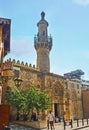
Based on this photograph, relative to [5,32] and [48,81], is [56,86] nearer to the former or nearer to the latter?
[48,81]

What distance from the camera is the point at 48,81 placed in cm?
3469

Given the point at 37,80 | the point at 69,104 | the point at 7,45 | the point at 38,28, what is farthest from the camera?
the point at 38,28

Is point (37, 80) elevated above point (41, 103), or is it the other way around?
point (37, 80)

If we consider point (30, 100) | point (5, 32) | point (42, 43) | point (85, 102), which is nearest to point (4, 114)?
point (5, 32)

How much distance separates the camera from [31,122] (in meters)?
23.0

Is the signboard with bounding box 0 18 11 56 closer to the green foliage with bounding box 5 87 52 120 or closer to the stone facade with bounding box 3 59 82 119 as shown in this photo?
the green foliage with bounding box 5 87 52 120

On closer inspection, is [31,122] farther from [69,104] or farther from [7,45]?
[69,104]

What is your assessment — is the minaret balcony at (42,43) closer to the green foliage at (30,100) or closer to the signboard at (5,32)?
the green foliage at (30,100)

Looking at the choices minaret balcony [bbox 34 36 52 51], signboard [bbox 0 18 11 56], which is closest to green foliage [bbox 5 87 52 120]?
signboard [bbox 0 18 11 56]

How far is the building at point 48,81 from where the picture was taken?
31.3 m

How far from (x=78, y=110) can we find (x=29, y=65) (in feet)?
42.8

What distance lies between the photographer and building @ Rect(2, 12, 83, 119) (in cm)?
3127

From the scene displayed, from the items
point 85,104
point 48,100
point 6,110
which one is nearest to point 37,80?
point 48,100

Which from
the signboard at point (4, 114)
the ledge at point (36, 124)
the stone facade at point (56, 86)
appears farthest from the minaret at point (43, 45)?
the signboard at point (4, 114)
